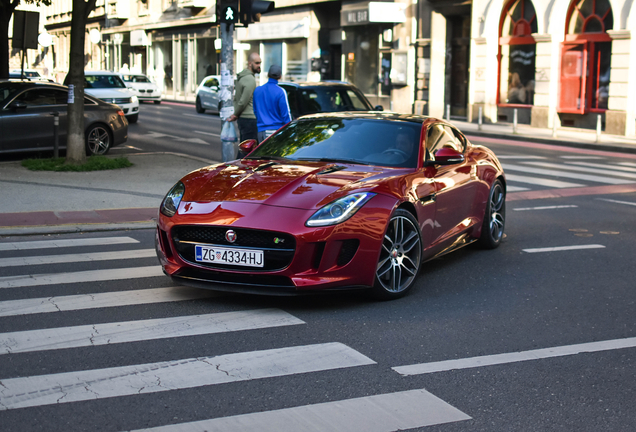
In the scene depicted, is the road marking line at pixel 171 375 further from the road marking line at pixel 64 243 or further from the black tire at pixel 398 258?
the road marking line at pixel 64 243

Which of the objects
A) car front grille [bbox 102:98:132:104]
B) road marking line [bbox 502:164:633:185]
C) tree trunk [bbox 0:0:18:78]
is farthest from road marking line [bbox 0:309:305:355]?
car front grille [bbox 102:98:132:104]

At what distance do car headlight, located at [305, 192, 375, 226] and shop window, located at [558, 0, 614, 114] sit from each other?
22.9 meters

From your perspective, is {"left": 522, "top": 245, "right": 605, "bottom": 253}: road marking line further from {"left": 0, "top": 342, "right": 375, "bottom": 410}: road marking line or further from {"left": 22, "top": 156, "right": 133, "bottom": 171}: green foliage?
{"left": 22, "top": 156, "right": 133, "bottom": 171}: green foliage

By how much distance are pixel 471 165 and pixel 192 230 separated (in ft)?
10.4

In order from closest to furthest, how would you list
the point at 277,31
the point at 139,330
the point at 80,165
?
the point at 139,330 → the point at 80,165 → the point at 277,31

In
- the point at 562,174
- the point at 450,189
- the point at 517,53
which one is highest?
the point at 517,53

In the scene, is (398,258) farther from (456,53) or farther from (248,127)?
(456,53)

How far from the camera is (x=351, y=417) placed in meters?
4.04

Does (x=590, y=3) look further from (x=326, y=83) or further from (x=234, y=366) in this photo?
(x=234, y=366)

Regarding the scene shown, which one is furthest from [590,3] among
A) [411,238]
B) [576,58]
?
[411,238]

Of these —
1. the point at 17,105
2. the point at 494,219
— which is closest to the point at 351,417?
the point at 494,219

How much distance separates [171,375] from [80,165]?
34.8ft

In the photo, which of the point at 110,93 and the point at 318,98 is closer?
the point at 318,98

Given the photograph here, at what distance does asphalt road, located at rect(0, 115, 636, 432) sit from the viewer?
4090mm
